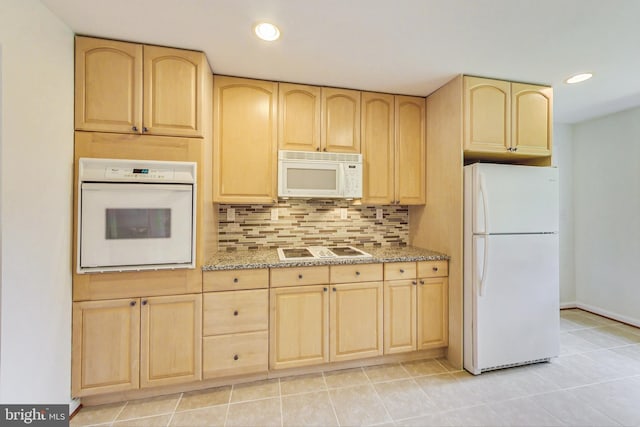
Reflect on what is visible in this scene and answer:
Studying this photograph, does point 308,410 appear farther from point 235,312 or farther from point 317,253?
point 317,253

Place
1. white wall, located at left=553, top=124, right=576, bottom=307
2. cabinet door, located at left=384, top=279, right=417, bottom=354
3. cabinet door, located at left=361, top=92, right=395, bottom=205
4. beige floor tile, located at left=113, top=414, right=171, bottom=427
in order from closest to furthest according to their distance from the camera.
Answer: beige floor tile, located at left=113, top=414, right=171, bottom=427
cabinet door, located at left=384, top=279, right=417, bottom=354
cabinet door, located at left=361, top=92, right=395, bottom=205
white wall, located at left=553, top=124, right=576, bottom=307

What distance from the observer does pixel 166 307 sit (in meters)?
1.78

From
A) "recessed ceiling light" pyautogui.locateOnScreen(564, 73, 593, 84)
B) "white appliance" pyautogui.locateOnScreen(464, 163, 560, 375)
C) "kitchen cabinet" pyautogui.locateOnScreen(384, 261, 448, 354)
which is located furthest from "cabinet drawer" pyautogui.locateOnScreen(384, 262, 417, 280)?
"recessed ceiling light" pyautogui.locateOnScreen(564, 73, 593, 84)

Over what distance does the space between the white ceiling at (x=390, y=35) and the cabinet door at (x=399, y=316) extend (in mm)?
1696

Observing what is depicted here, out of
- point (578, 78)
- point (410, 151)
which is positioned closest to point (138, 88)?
point (410, 151)

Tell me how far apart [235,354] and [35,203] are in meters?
1.45

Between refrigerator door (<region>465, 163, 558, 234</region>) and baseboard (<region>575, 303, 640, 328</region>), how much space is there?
75.8 inches

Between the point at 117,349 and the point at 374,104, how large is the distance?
2687mm

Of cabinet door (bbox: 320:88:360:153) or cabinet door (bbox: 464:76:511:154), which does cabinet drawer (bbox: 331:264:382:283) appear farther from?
cabinet door (bbox: 464:76:511:154)

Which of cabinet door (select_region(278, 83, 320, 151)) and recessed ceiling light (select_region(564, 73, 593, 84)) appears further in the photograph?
cabinet door (select_region(278, 83, 320, 151))

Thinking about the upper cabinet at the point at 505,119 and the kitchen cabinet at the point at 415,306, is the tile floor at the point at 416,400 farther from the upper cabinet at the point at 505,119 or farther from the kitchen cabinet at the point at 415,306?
the upper cabinet at the point at 505,119

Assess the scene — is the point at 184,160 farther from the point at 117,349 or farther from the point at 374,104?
the point at 374,104

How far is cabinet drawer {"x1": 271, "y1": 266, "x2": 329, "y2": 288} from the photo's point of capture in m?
1.96

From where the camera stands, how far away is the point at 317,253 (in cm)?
228
